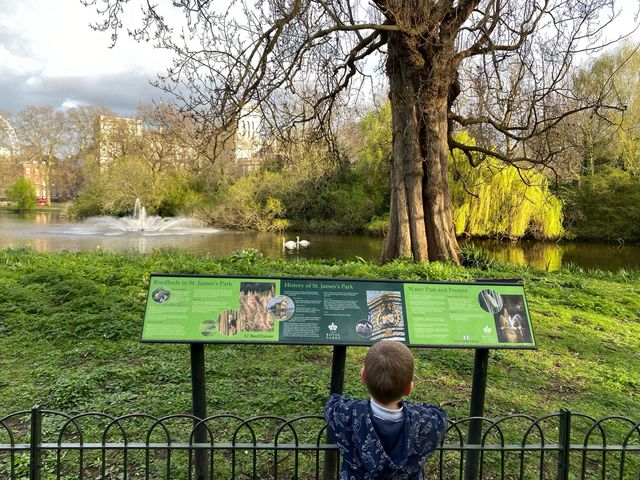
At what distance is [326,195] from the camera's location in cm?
3191

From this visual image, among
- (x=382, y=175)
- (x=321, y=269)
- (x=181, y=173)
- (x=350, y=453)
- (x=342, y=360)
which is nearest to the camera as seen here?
(x=350, y=453)

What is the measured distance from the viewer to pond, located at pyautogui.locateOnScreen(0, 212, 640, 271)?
19.7 m

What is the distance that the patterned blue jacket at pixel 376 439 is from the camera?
77.8 inches

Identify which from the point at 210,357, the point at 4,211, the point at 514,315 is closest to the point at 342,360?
the point at 514,315

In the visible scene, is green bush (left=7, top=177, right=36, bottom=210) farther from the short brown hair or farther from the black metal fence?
the short brown hair

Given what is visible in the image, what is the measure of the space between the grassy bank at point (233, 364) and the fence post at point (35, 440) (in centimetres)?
→ 136

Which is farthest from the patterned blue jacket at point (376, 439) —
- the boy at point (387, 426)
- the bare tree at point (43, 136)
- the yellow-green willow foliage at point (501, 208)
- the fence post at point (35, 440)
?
the bare tree at point (43, 136)

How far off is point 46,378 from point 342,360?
128 inches

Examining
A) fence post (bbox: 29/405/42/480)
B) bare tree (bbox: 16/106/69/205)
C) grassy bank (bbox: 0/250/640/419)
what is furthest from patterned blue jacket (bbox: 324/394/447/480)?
bare tree (bbox: 16/106/69/205)

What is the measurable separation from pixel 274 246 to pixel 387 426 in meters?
22.2

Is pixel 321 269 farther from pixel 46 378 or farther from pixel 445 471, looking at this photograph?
pixel 445 471

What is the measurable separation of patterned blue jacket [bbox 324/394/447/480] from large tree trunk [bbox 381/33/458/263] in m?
8.95

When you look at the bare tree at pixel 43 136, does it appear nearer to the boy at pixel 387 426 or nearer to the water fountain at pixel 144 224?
the water fountain at pixel 144 224

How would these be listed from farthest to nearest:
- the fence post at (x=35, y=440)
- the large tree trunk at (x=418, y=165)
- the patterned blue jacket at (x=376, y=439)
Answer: the large tree trunk at (x=418, y=165) < the fence post at (x=35, y=440) < the patterned blue jacket at (x=376, y=439)
